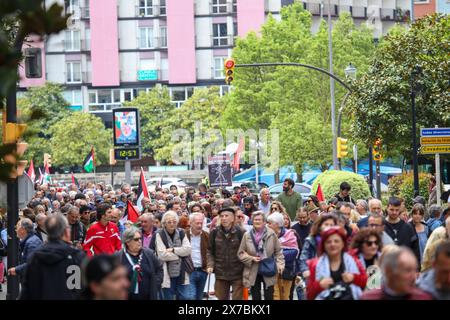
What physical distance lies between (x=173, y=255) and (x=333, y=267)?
5.45 meters

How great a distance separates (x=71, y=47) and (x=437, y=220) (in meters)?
80.6

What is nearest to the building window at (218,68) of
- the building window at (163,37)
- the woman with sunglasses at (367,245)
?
the building window at (163,37)

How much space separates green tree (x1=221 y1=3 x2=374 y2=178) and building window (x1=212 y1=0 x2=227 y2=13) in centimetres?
2753

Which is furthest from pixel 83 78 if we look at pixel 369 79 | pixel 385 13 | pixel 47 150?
pixel 369 79

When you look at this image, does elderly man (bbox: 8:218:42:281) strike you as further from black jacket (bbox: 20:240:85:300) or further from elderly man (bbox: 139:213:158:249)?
black jacket (bbox: 20:240:85:300)

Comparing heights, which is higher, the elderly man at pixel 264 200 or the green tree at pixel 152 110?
the green tree at pixel 152 110

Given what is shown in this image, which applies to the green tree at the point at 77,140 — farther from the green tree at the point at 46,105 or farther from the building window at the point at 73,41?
the building window at the point at 73,41

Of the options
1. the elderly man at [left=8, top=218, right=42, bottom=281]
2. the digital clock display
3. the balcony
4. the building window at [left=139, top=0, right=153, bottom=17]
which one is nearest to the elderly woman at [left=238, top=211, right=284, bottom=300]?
the elderly man at [left=8, top=218, right=42, bottom=281]

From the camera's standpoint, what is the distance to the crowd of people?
8.38m

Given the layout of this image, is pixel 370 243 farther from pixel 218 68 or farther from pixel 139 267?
pixel 218 68

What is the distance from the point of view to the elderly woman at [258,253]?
14.9m

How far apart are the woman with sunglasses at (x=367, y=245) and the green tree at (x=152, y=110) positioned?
76955 millimetres

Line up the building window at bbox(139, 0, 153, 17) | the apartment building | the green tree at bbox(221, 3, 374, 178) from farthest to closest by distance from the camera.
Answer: the building window at bbox(139, 0, 153, 17), the apartment building, the green tree at bbox(221, 3, 374, 178)
